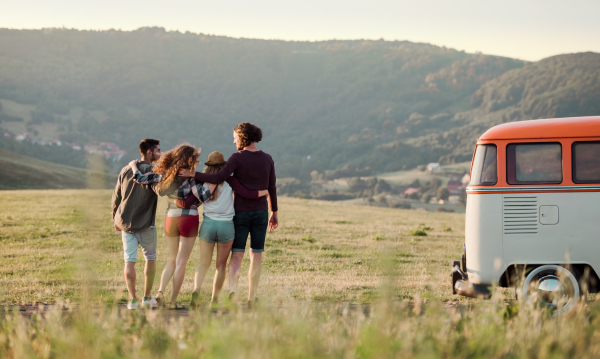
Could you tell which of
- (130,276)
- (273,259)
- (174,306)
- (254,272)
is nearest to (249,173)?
(254,272)

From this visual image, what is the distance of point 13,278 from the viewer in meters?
9.82

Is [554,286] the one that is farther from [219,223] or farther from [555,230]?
[219,223]

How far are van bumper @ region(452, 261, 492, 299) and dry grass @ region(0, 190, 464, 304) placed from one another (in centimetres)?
55

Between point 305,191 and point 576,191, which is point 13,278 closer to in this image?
point 576,191

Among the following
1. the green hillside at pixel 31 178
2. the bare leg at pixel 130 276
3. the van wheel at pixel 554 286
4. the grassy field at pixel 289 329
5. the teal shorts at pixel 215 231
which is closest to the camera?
the grassy field at pixel 289 329

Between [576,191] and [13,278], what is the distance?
9868 millimetres

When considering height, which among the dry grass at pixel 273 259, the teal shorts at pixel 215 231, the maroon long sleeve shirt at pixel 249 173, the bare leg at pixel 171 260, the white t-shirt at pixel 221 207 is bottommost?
the dry grass at pixel 273 259

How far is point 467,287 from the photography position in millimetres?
7074

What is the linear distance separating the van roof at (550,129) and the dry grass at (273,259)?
2386mm

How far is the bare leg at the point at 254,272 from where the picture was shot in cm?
713

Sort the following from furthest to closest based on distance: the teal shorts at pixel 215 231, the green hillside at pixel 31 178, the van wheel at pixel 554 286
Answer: the green hillside at pixel 31 178, the teal shorts at pixel 215 231, the van wheel at pixel 554 286

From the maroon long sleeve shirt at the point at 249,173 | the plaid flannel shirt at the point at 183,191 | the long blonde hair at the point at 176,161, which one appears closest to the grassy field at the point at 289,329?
the plaid flannel shirt at the point at 183,191

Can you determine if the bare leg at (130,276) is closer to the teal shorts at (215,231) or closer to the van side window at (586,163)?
the teal shorts at (215,231)

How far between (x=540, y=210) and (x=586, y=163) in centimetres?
86
